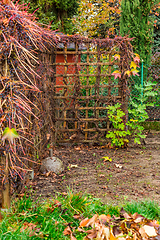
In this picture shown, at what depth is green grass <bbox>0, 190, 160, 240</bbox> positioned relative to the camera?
1.80m

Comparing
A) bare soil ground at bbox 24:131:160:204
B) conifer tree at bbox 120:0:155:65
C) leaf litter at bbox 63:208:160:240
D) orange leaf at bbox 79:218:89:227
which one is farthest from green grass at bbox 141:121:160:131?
orange leaf at bbox 79:218:89:227

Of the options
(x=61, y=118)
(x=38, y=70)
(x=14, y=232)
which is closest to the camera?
(x=14, y=232)

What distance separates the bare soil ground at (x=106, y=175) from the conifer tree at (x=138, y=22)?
2.59 meters

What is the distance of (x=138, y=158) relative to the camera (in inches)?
173

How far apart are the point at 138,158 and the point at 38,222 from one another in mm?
2831

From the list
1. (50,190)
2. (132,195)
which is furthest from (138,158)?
(50,190)

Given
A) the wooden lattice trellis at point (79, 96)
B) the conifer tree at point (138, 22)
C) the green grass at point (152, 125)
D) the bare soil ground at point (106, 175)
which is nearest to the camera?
the bare soil ground at point (106, 175)

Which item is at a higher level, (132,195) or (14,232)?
(14,232)

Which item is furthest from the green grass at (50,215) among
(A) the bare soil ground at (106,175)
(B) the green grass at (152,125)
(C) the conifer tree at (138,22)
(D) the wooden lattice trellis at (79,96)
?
(C) the conifer tree at (138,22)

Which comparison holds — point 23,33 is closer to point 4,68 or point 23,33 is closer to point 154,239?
point 4,68

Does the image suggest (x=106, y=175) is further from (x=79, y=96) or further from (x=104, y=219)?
(x=79, y=96)

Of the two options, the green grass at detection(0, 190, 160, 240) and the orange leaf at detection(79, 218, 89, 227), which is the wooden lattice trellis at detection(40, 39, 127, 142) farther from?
the orange leaf at detection(79, 218, 89, 227)

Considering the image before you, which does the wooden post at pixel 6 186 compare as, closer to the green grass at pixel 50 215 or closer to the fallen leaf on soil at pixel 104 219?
the green grass at pixel 50 215

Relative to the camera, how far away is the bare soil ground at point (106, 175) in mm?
2908
